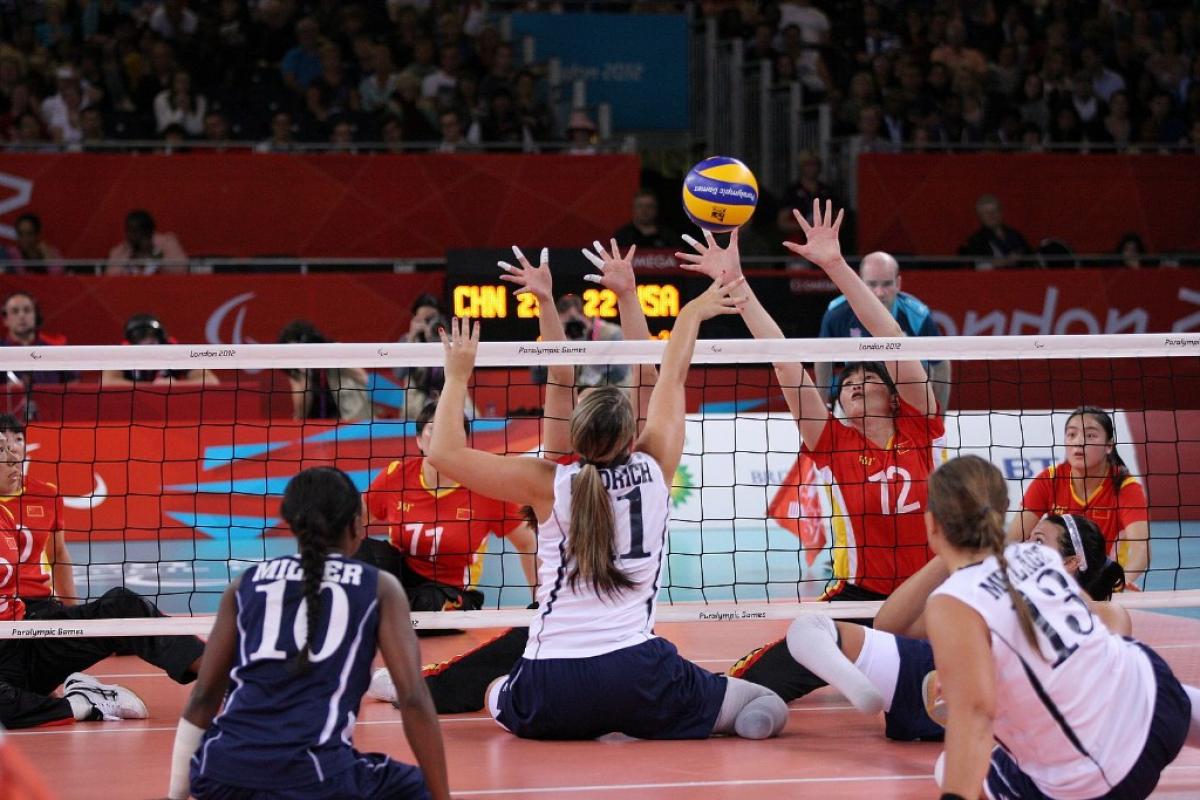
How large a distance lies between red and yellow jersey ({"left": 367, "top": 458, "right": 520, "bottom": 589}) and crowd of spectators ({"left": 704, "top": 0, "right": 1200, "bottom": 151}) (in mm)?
10574

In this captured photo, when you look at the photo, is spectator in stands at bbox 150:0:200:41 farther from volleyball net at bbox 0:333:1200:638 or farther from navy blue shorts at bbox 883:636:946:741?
navy blue shorts at bbox 883:636:946:741

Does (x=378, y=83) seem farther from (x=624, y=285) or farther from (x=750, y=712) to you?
(x=750, y=712)

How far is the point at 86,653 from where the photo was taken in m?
6.16

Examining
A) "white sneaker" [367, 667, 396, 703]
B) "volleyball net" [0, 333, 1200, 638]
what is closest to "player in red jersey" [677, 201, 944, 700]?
"volleyball net" [0, 333, 1200, 638]

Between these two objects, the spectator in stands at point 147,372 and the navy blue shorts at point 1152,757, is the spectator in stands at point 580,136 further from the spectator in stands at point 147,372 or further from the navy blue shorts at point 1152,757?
the navy blue shorts at point 1152,757

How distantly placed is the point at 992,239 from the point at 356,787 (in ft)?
44.0

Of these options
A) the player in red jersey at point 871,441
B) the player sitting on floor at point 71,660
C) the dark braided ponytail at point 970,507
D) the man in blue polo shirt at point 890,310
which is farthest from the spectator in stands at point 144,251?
the dark braided ponytail at point 970,507

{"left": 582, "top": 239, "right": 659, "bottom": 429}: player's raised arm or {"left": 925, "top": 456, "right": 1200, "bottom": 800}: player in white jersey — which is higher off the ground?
{"left": 582, "top": 239, "right": 659, "bottom": 429}: player's raised arm

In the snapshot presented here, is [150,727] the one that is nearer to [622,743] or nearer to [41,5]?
[622,743]

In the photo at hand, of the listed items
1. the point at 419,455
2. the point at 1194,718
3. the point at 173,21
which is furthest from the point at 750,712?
the point at 173,21

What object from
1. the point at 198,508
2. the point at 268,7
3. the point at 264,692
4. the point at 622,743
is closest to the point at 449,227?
the point at 268,7

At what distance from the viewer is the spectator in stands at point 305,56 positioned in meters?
16.7

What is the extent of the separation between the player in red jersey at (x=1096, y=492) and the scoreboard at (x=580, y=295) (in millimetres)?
6229

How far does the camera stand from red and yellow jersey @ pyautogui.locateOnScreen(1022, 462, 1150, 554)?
7.00m
